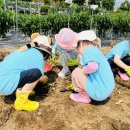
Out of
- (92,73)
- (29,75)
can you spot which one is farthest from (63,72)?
(29,75)

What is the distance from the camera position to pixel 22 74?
3.04 m

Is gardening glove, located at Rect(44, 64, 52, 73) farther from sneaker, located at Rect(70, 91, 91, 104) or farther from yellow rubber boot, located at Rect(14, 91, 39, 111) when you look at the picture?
yellow rubber boot, located at Rect(14, 91, 39, 111)

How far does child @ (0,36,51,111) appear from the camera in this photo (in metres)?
3.02

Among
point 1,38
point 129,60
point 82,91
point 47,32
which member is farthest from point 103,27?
point 82,91

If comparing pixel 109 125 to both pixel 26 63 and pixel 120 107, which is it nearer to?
pixel 120 107

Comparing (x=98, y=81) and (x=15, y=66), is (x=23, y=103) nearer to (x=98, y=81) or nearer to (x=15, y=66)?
(x=15, y=66)

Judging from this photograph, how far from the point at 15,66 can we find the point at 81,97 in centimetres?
79

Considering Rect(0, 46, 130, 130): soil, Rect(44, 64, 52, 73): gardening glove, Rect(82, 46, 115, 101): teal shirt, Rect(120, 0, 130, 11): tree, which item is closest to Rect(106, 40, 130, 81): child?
Rect(0, 46, 130, 130): soil

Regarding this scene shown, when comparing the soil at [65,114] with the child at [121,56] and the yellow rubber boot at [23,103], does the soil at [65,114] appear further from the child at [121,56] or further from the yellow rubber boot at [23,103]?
the child at [121,56]

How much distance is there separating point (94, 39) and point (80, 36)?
0.15 m

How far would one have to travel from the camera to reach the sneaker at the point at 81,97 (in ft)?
10.7

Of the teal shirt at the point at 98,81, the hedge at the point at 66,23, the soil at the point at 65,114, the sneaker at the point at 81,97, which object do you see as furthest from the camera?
the hedge at the point at 66,23

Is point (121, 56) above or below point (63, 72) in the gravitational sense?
above

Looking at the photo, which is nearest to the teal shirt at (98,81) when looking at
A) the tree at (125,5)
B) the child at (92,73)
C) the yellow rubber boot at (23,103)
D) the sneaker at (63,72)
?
the child at (92,73)
